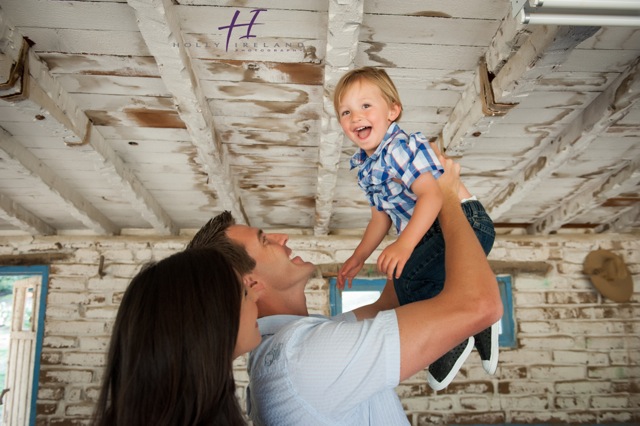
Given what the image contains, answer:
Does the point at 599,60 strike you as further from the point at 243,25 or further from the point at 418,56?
the point at 243,25

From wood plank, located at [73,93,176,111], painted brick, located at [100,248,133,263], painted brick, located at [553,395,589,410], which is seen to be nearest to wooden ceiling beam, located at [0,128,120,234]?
→ painted brick, located at [100,248,133,263]

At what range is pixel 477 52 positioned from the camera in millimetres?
1858

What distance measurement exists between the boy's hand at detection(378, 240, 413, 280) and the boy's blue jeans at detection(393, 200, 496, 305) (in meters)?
0.20

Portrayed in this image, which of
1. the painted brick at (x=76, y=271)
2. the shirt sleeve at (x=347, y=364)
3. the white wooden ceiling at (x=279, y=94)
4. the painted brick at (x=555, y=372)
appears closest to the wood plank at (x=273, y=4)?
the white wooden ceiling at (x=279, y=94)

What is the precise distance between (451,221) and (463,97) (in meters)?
1.15

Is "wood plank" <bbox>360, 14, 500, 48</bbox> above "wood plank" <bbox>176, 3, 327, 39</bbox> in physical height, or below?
below

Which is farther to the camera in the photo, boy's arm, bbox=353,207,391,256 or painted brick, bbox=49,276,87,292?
painted brick, bbox=49,276,87,292

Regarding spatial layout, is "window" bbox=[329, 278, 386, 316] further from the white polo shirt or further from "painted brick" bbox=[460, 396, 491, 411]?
the white polo shirt

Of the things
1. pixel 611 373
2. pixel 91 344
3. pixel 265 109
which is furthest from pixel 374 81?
pixel 611 373

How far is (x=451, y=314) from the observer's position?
99 cm

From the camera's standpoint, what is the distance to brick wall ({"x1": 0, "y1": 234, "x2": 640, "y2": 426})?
4074mm

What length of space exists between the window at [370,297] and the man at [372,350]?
3066mm

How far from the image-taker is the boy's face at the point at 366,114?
5.06 feet

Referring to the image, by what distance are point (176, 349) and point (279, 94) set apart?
141 centimetres
